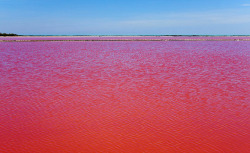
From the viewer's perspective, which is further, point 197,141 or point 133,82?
point 133,82

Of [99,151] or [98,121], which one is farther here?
[98,121]

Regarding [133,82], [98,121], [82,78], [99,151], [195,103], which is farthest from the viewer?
[82,78]

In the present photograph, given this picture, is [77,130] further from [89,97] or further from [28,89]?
[28,89]

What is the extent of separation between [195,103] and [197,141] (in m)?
2.96

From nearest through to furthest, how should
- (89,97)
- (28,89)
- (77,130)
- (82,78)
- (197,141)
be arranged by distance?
(197,141), (77,130), (89,97), (28,89), (82,78)

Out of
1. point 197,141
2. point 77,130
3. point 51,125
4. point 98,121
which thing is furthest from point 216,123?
point 51,125

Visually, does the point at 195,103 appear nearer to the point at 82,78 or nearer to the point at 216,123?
the point at 216,123

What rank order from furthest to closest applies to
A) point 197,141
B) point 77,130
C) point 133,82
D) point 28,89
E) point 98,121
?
1. point 133,82
2. point 28,89
3. point 98,121
4. point 77,130
5. point 197,141

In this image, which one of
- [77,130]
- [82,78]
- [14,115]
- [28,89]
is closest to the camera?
[77,130]

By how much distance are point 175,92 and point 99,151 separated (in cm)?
547

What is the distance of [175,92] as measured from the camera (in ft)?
32.7

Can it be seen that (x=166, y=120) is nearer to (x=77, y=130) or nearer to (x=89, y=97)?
(x=77, y=130)

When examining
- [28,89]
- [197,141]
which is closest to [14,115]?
[28,89]

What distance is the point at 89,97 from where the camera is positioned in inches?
368
